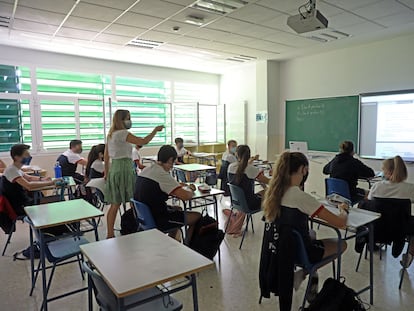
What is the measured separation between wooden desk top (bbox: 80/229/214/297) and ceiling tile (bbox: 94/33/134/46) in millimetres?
4466

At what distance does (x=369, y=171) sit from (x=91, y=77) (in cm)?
641

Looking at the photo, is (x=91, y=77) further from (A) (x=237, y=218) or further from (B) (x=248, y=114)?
(A) (x=237, y=218)

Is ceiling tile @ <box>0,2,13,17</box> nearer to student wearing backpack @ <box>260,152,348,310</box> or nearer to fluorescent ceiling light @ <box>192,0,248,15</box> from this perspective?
fluorescent ceiling light @ <box>192,0,248,15</box>

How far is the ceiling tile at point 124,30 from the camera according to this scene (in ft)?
15.6

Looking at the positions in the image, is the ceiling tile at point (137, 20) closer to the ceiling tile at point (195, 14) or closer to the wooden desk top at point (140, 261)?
the ceiling tile at point (195, 14)

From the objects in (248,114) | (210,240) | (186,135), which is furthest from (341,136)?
(210,240)

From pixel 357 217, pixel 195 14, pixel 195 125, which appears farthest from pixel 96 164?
pixel 195 125

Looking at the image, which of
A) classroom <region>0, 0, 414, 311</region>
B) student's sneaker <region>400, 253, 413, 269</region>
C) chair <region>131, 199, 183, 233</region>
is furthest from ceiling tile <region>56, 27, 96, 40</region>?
student's sneaker <region>400, 253, 413, 269</region>

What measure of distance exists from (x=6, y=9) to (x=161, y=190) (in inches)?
139

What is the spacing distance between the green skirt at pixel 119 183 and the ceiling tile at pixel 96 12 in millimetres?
2113

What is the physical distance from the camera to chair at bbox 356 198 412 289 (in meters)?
2.64

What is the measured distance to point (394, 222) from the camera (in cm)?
264

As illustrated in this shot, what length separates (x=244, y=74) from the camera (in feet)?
28.0

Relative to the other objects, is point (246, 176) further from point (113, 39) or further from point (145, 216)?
point (113, 39)
